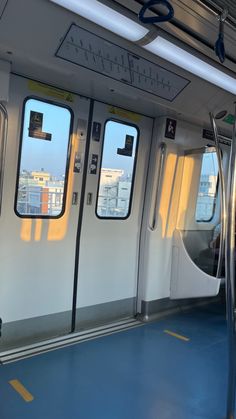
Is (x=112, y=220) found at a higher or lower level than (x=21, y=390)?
higher

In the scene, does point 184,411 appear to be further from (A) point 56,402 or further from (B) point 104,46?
(B) point 104,46

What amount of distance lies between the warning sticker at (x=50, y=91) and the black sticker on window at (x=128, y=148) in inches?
30.7

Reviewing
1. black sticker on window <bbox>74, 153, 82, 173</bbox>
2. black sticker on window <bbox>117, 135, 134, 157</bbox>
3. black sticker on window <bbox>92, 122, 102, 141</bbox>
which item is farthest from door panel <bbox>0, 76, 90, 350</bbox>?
black sticker on window <bbox>117, 135, 134, 157</bbox>

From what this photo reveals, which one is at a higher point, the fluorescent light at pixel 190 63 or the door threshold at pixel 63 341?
the fluorescent light at pixel 190 63

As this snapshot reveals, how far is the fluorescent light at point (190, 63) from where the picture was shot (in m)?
2.43

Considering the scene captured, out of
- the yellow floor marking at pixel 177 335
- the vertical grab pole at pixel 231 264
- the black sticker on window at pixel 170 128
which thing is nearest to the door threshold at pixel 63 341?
the yellow floor marking at pixel 177 335

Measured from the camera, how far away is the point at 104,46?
234 centimetres

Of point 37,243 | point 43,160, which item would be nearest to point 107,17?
point 43,160

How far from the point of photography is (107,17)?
2.10m

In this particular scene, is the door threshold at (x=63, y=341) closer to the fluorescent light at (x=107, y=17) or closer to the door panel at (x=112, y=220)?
the door panel at (x=112, y=220)

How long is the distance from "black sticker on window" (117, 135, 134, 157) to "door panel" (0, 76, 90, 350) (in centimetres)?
52

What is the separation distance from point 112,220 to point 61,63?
1840 mm

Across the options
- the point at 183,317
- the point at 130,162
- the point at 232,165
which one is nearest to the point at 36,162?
the point at 130,162

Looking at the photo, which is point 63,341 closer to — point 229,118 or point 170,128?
point 170,128
